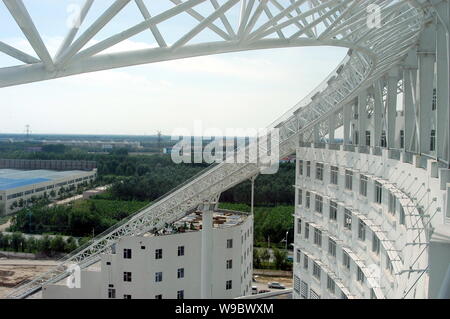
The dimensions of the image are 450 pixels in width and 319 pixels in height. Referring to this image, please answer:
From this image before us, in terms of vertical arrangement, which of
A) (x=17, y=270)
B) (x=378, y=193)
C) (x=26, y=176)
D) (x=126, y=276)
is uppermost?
(x=378, y=193)

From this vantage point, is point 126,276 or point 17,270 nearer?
point 126,276

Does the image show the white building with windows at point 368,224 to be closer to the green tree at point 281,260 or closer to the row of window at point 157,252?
the row of window at point 157,252

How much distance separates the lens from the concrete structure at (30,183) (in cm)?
4594

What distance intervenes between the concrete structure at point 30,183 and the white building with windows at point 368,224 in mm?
37733

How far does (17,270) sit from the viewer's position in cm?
3369

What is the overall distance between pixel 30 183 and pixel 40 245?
13.8 metres

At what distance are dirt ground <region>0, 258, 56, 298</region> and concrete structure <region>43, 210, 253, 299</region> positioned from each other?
43.3 feet

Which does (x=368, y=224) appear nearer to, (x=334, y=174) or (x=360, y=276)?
(x=360, y=276)

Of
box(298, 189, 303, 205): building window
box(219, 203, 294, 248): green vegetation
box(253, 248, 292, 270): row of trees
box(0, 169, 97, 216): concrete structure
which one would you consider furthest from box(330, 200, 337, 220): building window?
box(0, 169, 97, 216): concrete structure

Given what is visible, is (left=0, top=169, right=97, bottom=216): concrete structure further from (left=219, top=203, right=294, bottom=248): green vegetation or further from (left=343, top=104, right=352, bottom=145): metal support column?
(left=343, top=104, right=352, bottom=145): metal support column

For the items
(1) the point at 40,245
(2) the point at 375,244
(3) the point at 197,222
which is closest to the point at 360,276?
(2) the point at 375,244

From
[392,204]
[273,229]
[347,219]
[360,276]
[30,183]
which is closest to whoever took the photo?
[392,204]

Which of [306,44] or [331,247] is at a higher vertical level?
[306,44]

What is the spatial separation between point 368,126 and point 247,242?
29.3 feet
